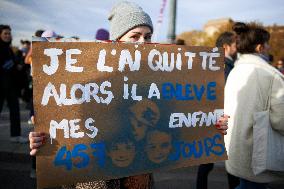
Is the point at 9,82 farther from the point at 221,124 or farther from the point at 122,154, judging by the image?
the point at 221,124

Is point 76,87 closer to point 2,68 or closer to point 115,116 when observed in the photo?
point 115,116

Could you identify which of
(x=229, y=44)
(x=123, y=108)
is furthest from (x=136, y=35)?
(x=229, y=44)

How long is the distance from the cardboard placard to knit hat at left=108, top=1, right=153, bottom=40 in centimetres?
24

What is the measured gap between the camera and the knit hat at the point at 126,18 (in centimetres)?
195

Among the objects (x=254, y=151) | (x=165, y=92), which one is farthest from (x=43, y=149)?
(x=254, y=151)

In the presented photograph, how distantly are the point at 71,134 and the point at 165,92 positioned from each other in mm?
583

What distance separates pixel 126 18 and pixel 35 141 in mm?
927

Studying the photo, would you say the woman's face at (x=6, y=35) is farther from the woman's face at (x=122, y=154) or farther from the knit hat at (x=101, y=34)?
the woman's face at (x=122, y=154)

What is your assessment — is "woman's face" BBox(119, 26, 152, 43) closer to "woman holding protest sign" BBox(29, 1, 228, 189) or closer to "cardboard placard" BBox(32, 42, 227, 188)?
"woman holding protest sign" BBox(29, 1, 228, 189)

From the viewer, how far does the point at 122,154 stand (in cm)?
171

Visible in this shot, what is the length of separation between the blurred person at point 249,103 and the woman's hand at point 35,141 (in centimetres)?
154

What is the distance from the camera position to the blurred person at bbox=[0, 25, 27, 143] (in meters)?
5.24

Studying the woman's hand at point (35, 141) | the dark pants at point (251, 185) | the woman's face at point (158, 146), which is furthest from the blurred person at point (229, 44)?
the woman's hand at point (35, 141)

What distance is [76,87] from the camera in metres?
1.62
